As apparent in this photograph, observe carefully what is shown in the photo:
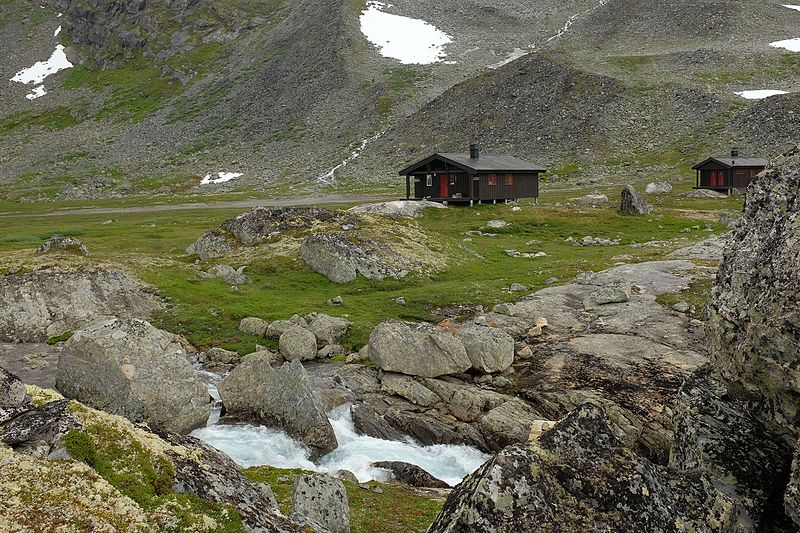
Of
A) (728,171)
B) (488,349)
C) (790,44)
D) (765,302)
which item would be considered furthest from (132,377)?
(790,44)

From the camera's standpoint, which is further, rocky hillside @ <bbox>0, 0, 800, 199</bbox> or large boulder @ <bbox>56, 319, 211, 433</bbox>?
rocky hillside @ <bbox>0, 0, 800, 199</bbox>

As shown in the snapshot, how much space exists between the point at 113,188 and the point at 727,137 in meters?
136

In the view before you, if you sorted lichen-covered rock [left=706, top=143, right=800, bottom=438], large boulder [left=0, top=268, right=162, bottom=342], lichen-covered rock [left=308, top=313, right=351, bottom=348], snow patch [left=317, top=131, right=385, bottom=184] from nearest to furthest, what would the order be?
1. lichen-covered rock [left=706, top=143, right=800, bottom=438]
2. lichen-covered rock [left=308, top=313, right=351, bottom=348]
3. large boulder [left=0, top=268, right=162, bottom=342]
4. snow patch [left=317, top=131, right=385, bottom=184]

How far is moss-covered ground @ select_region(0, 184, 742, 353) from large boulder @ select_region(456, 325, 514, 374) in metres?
6.84

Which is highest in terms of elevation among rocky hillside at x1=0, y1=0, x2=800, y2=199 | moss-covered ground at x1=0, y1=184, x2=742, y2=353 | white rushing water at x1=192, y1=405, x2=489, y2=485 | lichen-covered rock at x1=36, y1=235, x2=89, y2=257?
rocky hillside at x1=0, y1=0, x2=800, y2=199

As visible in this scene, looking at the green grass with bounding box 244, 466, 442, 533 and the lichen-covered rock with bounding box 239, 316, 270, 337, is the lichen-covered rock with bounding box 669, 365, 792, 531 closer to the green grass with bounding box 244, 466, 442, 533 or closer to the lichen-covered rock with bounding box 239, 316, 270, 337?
the green grass with bounding box 244, 466, 442, 533

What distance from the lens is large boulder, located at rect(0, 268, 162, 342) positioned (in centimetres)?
3597

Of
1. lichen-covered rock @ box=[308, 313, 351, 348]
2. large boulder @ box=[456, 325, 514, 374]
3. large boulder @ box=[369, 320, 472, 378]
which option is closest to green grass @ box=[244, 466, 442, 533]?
large boulder @ box=[369, 320, 472, 378]

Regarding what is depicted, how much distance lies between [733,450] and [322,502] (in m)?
8.07

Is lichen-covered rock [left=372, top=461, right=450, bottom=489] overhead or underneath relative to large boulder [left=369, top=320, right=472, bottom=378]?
underneath

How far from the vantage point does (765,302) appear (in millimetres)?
10555

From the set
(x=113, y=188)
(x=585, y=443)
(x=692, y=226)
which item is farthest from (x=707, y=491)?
(x=113, y=188)

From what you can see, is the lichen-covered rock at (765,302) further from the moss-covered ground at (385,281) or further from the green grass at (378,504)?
the moss-covered ground at (385,281)

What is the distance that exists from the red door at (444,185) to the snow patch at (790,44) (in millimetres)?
131806
